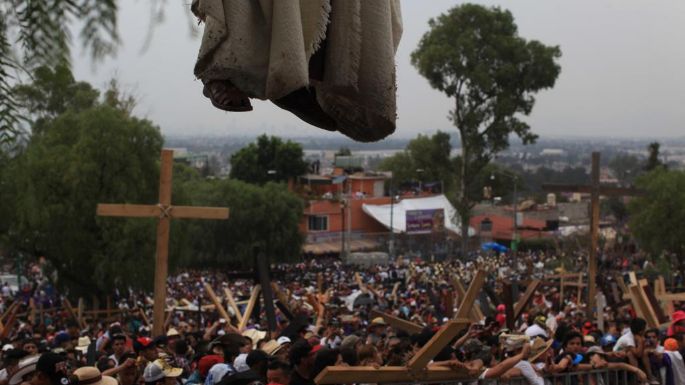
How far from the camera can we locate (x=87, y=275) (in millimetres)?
32625

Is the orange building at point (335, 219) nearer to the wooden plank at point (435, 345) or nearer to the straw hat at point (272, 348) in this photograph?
the straw hat at point (272, 348)

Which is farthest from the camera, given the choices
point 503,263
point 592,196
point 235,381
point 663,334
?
point 503,263

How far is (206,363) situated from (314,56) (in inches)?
198

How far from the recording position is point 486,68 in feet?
177

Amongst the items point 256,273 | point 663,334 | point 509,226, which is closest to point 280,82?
point 663,334

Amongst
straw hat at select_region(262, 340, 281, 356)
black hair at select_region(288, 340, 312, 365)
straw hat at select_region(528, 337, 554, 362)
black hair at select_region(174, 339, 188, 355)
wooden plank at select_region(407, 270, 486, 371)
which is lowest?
black hair at select_region(174, 339, 188, 355)

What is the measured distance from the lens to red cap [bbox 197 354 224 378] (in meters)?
7.80

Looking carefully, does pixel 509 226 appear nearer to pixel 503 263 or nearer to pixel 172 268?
pixel 503 263

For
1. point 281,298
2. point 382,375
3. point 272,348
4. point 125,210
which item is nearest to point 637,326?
point 272,348

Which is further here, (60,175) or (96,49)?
(60,175)

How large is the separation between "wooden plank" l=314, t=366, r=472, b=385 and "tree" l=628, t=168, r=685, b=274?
43109mm

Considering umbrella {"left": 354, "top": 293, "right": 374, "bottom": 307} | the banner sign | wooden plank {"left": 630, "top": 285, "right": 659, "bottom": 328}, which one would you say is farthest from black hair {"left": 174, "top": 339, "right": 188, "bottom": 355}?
the banner sign

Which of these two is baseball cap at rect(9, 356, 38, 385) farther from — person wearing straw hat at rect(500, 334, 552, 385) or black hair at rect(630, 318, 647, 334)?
black hair at rect(630, 318, 647, 334)

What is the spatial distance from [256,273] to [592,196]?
792 centimetres
